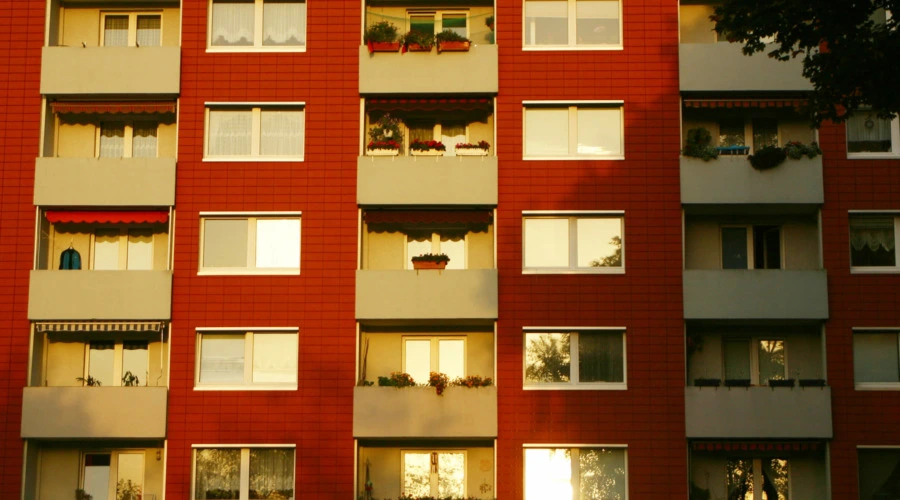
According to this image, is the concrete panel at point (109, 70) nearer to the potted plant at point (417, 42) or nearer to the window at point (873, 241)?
the potted plant at point (417, 42)

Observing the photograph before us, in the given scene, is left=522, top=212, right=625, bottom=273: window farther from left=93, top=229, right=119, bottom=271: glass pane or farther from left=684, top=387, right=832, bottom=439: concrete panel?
left=93, top=229, right=119, bottom=271: glass pane

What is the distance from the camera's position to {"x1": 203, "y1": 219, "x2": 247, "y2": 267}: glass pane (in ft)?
106

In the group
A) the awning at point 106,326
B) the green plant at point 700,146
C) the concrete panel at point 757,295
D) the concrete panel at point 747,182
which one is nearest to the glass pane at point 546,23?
the green plant at point 700,146

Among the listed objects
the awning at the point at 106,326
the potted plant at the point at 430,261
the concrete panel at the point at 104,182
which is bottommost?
the awning at the point at 106,326

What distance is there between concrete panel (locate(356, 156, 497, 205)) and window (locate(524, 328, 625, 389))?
3.98 meters

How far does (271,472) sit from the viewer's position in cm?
3136

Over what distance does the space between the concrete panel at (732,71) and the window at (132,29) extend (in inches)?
591

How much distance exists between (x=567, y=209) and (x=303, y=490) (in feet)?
33.4

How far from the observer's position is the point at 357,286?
31.8 m

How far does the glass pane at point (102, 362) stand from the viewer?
107 feet

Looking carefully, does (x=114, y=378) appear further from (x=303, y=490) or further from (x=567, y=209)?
(x=567, y=209)

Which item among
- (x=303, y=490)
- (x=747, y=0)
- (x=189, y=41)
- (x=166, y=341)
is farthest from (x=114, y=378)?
(x=747, y=0)

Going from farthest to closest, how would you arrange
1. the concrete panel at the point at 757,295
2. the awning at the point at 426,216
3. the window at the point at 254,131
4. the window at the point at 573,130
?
the window at the point at 254,131 → the window at the point at 573,130 → the awning at the point at 426,216 → the concrete panel at the point at 757,295

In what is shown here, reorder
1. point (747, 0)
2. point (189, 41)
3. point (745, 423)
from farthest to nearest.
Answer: point (189, 41), point (745, 423), point (747, 0)
